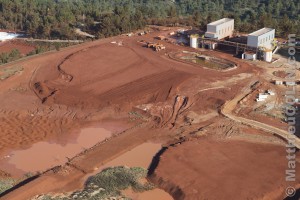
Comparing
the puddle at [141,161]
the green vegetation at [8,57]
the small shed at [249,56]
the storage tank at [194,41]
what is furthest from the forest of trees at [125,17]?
the puddle at [141,161]

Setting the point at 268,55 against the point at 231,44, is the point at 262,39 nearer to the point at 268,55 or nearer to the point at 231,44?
the point at 268,55

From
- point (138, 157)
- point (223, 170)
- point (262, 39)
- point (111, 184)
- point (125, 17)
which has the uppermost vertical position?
point (125, 17)

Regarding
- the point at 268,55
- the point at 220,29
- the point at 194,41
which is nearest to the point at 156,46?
the point at 194,41

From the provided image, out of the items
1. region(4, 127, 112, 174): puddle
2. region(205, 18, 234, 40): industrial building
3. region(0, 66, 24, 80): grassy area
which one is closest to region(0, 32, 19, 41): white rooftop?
region(0, 66, 24, 80): grassy area

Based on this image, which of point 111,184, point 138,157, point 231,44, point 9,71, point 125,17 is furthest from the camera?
point 125,17

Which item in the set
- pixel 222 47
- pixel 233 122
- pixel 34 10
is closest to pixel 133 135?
pixel 233 122

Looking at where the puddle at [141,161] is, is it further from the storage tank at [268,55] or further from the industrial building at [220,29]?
the industrial building at [220,29]

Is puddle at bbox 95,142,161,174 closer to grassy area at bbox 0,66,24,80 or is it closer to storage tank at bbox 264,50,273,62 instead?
storage tank at bbox 264,50,273,62
